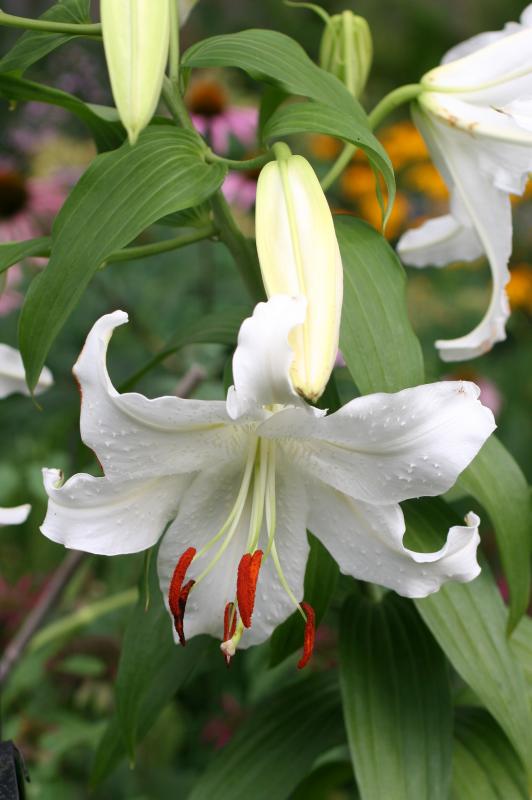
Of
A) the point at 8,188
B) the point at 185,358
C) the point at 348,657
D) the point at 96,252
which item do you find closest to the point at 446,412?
the point at 96,252

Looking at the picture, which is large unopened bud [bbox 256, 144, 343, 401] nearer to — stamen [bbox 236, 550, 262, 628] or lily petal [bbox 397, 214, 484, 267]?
stamen [bbox 236, 550, 262, 628]

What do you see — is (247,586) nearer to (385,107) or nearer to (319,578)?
(319,578)

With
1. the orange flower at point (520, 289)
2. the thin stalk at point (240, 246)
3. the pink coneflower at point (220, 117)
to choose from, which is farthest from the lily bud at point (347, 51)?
the orange flower at point (520, 289)

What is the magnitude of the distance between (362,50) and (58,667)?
697mm

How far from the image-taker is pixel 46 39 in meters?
0.57

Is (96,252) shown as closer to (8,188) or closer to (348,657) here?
(348,657)

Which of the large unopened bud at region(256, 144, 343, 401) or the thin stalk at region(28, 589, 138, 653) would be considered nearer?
the large unopened bud at region(256, 144, 343, 401)

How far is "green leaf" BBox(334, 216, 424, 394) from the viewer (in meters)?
0.53

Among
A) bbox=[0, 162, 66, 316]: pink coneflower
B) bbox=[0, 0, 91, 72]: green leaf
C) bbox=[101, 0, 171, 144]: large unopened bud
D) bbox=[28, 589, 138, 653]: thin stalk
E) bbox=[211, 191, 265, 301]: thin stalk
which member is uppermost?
bbox=[101, 0, 171, 144]: large unopened bud

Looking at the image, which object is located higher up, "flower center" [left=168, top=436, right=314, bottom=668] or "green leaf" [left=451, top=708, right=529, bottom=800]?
"flower center" [left=168, top=436, right=314, bottom=668]

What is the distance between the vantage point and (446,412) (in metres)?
0.45

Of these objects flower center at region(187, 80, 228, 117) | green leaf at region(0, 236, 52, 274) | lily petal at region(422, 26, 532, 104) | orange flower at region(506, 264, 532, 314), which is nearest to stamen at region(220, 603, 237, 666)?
green leaf at region(0, 236, 52, 274)

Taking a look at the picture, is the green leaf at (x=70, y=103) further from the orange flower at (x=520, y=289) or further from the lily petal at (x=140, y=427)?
the orange flower at (x=520, y=289)

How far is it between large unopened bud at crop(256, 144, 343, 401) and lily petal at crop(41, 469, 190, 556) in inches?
4.8
